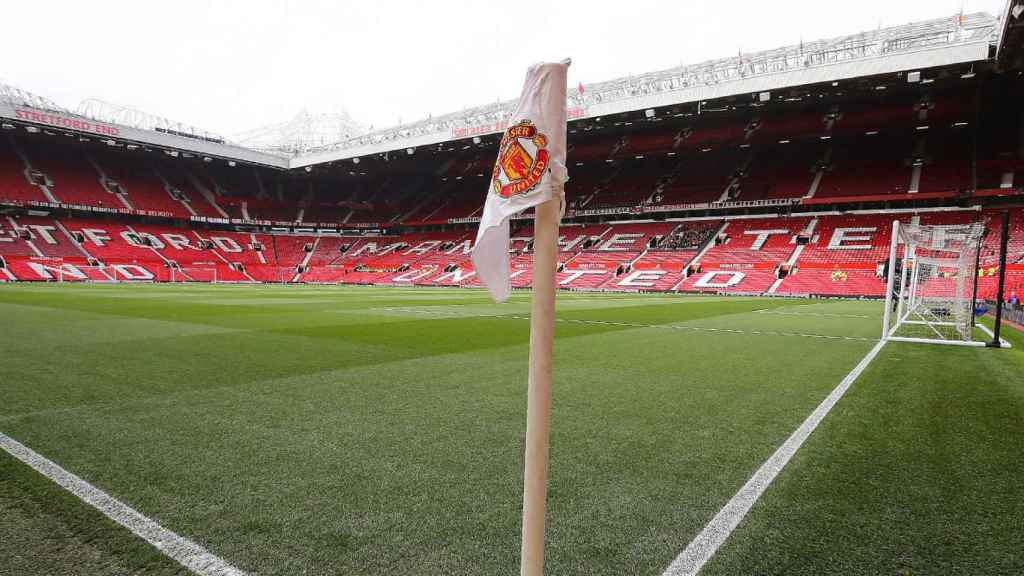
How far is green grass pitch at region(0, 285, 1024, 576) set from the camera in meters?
2.16

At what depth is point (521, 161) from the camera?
1537mm

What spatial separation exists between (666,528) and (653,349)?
5.87 metres

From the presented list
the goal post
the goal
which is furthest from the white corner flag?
the goal post

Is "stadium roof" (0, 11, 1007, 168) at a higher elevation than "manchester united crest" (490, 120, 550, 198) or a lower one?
higher

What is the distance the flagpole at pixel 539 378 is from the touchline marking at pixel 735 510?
76cm

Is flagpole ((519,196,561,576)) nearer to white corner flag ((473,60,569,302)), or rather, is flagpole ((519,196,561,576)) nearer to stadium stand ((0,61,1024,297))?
white corner flag ((473,60,569,302))

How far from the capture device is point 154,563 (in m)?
2.02

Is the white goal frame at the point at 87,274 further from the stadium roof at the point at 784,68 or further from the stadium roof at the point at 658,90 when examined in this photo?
the stadium roof at the point at 784,68

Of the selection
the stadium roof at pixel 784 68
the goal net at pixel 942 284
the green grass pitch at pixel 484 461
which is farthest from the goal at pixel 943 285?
the stadium roof at pixel 784 68

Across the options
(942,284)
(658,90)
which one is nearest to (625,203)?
(658,90)

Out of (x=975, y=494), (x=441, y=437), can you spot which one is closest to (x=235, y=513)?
A: (x=441, y=437)

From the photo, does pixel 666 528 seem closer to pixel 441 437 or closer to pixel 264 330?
pixel 441 437

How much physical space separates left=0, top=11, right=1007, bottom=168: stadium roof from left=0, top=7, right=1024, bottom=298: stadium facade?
0.11 meters

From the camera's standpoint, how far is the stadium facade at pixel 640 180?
27.8 m
